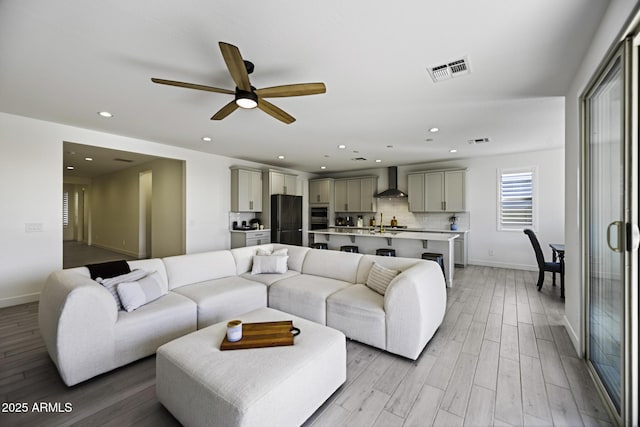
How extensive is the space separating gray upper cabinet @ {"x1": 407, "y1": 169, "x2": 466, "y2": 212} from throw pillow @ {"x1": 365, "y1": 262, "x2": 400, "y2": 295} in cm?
435

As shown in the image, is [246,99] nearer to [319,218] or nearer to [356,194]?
[356,194]

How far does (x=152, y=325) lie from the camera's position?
7.55ft

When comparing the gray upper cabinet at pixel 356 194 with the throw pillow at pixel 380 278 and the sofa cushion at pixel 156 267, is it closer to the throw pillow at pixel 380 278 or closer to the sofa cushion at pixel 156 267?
the throw pillow at pixel 380 278

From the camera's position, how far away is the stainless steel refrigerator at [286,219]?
22.5 ft

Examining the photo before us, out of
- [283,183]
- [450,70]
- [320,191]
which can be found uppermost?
[450,70]

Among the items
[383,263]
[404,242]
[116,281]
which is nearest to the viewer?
[116,281]

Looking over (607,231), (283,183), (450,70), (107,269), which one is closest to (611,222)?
(607,231)

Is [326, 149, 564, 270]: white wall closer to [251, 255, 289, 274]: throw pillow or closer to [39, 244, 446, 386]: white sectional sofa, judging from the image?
[39, 244, 446, 386]: white sectional sofa

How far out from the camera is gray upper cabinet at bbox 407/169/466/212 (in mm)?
6332

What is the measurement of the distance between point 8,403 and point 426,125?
5.07 m

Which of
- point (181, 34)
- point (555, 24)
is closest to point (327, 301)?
point (181, 34)

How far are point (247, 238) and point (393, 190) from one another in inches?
161

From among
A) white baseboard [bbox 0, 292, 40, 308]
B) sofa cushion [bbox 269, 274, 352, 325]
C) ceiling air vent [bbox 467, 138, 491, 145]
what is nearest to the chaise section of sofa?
sofa cushion [bbox 269, 274, 352, 325]

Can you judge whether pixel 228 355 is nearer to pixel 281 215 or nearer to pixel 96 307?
pixel 96 307
